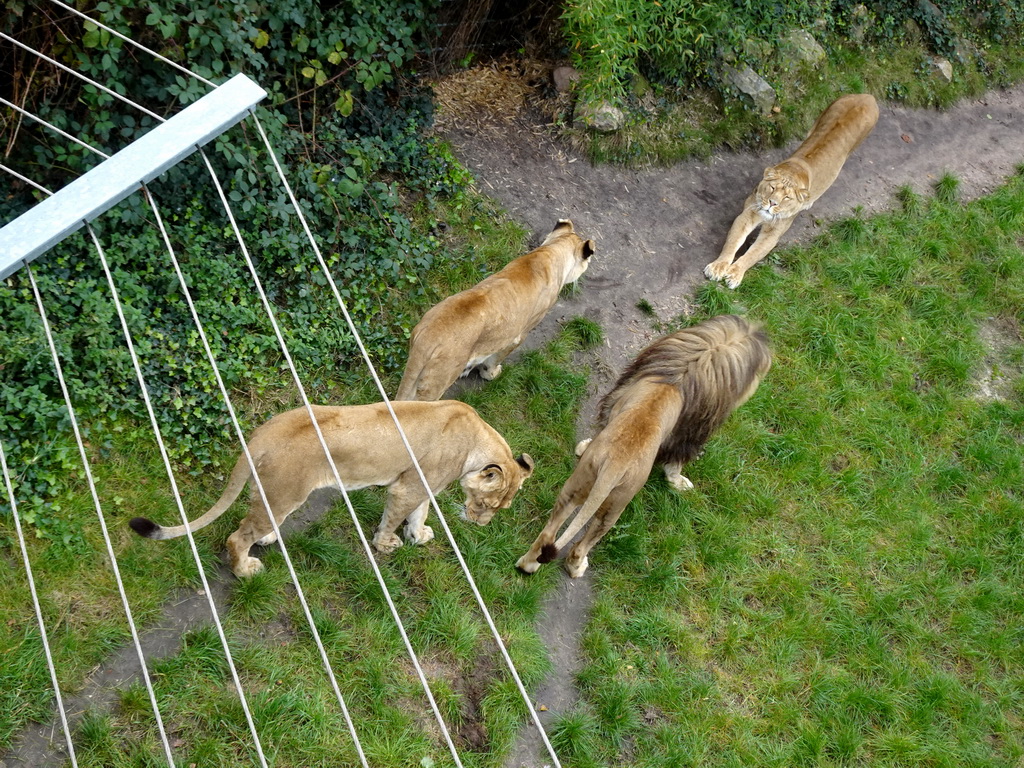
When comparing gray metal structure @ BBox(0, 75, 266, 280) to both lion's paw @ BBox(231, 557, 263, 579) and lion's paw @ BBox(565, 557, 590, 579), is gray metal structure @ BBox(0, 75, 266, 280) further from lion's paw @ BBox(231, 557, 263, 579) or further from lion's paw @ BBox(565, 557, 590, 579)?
lion's paw @ BBox(565, 557, 590, 579)

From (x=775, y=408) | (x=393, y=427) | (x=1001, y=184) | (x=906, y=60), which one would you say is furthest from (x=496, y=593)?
(x=906, y=60)

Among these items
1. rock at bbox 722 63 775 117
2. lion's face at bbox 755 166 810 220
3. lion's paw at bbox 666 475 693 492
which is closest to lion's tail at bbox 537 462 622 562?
lion's paw at bbox 666 475 693 492

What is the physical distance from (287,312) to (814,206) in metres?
6.65

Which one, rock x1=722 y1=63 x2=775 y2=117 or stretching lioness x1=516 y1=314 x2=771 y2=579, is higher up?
rock x1=722 y1=63 x2=775 y2=117

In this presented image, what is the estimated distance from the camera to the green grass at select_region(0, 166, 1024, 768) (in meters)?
5.27

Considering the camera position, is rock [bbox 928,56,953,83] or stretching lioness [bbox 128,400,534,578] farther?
rock [bbox 928,56,953,83]

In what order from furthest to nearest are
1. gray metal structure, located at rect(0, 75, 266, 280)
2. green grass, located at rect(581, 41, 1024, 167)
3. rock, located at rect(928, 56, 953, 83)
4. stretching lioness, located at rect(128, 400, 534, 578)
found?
rock, located at rect(928, 56, 953, 83), green grass, located at rect(581, 41, 1024, 167), stretching lioness, located at rect(128, 400, 534, 578), gray metal structure, located at rect(0, 75, 266, 280)

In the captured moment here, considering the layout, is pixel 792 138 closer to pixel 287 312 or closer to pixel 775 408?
pixel 775 408

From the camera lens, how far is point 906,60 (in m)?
12.9

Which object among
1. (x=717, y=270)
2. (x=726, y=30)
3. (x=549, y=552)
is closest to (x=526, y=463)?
(x=549, y=552)

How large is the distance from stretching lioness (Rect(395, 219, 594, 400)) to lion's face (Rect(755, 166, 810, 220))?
2.53m

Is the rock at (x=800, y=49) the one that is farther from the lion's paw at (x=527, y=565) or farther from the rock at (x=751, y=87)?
the lion's paw at (x=527, y=565)

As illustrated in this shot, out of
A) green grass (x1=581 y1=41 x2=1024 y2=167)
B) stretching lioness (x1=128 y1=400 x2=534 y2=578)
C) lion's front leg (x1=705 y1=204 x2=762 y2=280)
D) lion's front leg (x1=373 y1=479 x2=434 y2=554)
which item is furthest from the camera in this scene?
Result: green grass (x1=581 y1=41 x2=1024 y2=167)

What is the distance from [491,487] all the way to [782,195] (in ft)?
16.6
